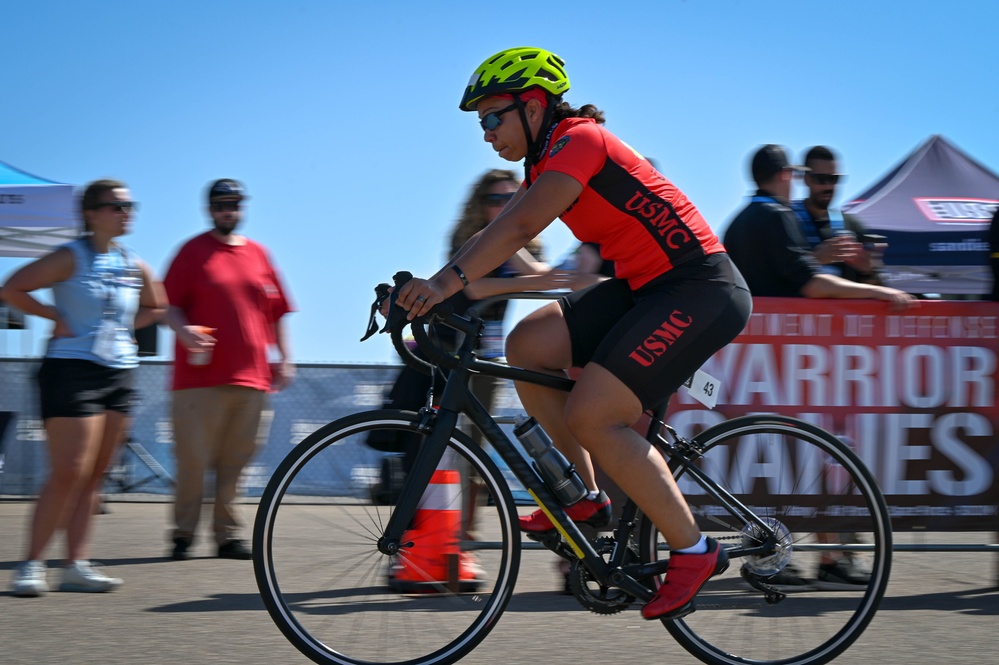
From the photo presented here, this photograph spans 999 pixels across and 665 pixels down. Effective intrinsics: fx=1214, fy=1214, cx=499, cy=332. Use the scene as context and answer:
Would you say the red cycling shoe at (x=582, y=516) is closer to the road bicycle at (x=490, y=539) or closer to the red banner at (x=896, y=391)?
the road bicycle at (x=490, y=539)

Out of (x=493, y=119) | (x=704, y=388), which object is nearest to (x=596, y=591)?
(x=704, y=388)

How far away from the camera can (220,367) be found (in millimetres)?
7137

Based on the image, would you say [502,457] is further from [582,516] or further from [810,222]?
[810,222]

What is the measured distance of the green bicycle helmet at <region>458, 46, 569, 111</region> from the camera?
4086 millimetres

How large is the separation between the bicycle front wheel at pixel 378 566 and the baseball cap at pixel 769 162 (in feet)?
10.3

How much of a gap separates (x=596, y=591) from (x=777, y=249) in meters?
2.88

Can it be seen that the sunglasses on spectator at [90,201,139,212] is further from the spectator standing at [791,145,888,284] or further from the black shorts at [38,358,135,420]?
the spectator standing at [791,145,888,284]

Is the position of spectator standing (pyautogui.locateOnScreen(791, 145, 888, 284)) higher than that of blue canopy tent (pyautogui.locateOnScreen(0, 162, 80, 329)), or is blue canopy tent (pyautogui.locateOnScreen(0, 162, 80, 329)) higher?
blue canopy tent (pyautogui.locateOnScreen(0, 162, 80, 329))

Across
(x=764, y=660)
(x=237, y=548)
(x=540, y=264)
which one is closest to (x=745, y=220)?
(x=540, y=264)

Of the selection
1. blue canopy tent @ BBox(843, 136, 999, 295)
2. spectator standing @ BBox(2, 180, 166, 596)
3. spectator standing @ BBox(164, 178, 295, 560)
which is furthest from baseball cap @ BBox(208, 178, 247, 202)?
blue canopy tent @ BBox(843, 136, 999, 295)

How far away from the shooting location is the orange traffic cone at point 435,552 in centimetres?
412

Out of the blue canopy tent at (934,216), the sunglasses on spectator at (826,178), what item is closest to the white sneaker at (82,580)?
the sunglasses on spectator at (826,178)

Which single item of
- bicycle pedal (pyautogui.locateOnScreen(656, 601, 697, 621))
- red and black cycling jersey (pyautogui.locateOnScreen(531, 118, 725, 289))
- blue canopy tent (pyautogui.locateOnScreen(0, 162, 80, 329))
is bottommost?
bicycle pedal (pyautogui.locateOnScreen(656, 601, 697, 621))

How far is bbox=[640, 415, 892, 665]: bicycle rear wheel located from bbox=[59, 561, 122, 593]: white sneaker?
296 centimetres
